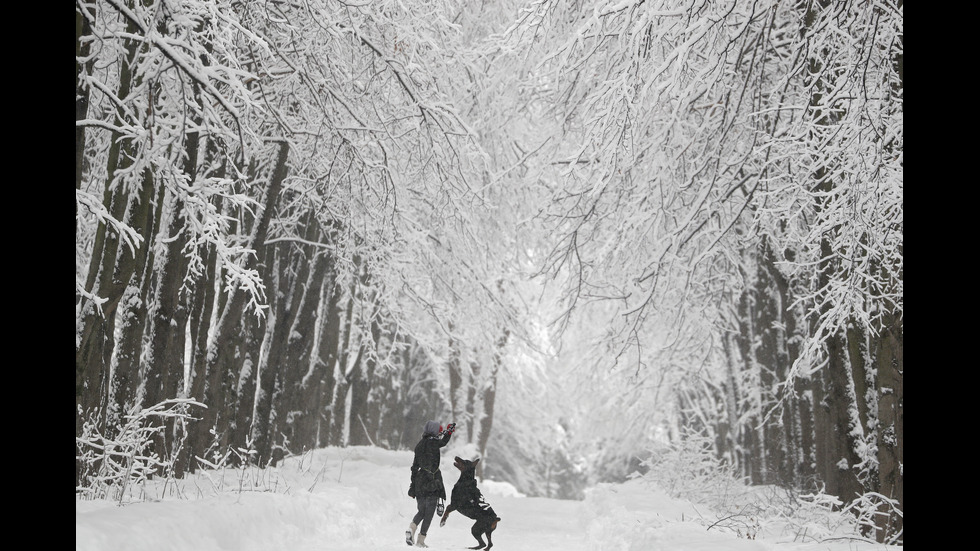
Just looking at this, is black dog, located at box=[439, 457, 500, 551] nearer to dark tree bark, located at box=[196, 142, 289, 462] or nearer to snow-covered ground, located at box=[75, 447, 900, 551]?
snow-covered ground, located at box=[75, 447, 900, 551]

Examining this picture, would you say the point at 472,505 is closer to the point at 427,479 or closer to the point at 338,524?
the point at 427,479

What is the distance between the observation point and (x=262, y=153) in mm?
13477

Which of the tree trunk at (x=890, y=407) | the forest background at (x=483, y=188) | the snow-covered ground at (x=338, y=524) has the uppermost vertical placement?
the forest background at (x=483, y=188)

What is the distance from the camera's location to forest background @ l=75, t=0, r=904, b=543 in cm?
711

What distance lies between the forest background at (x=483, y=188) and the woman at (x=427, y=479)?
6.82 feet

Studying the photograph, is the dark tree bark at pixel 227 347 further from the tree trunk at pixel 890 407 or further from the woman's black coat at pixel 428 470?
the tree trunk at pixel 890 407

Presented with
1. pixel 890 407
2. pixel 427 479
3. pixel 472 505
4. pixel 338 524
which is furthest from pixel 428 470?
pixel 890 407

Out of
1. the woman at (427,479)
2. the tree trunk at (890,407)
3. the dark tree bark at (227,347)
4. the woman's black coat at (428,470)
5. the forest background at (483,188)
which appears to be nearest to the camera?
the forest background at (483,188)

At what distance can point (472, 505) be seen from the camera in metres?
9.90

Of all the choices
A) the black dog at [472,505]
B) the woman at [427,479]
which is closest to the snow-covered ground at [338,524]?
the woman at [427,479]

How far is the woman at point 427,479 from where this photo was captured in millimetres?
9594

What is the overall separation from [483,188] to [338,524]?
4285 mm
